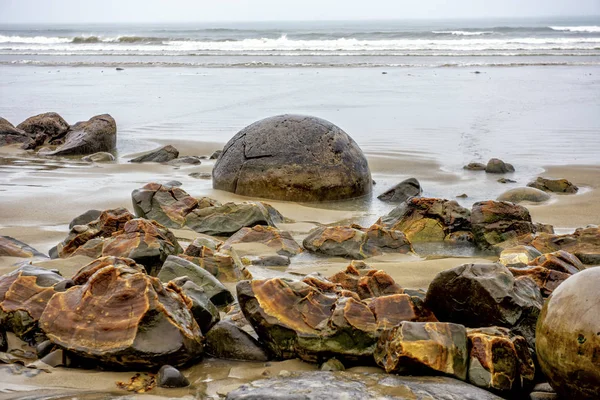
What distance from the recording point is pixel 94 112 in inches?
566

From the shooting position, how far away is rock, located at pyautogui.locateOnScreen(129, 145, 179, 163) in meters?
9.40

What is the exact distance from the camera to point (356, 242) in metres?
5.30

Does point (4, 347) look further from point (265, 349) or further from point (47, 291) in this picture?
point (265, 349)

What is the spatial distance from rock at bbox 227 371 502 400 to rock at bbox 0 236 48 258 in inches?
103

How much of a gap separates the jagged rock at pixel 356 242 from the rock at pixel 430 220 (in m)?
0.45

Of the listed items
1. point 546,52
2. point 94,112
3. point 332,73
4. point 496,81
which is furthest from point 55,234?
point 546,52

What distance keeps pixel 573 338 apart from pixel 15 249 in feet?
11.9

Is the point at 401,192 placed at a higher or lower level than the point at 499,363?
lower

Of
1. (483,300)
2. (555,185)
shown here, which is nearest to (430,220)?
(555,185)

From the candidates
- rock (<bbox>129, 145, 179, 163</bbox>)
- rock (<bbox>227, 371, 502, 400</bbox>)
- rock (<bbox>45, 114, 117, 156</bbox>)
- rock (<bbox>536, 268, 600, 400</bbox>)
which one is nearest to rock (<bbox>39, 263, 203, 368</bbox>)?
rock (<bbox>227, 371, 502, 400</bbox>)

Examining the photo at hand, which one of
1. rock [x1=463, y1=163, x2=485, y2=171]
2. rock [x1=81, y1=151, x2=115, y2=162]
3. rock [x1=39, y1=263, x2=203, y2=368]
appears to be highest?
rock [x1=39, y1=263, x2=203, y2=368]

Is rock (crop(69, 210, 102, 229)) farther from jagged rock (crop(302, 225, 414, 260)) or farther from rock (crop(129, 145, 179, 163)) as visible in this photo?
rock (crop(129, 145, 179, 163))

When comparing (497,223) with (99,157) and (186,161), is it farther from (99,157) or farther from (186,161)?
(99,157)

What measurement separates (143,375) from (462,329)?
133 centimetres
